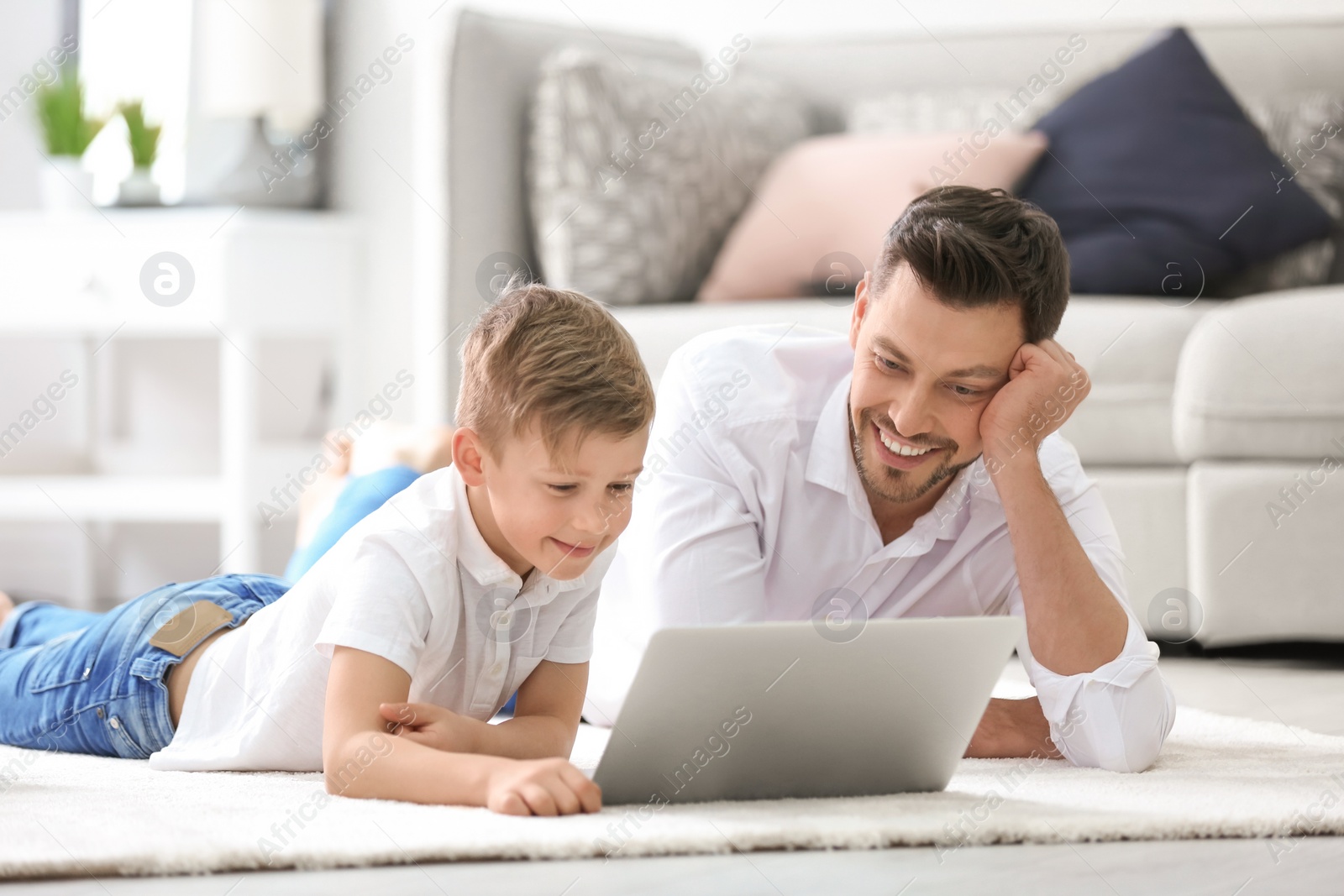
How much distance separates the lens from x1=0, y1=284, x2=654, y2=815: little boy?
1016mm

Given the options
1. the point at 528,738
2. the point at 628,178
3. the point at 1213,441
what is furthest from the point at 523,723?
the point at 628,178

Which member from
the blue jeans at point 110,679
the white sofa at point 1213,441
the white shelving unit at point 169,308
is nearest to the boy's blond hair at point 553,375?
the blue jeans at point 110,679

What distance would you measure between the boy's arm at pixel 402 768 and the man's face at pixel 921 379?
47 cm

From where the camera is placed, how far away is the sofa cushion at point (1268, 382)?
1867 mm

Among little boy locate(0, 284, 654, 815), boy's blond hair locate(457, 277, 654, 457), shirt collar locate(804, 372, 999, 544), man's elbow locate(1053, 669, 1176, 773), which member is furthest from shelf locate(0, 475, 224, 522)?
man's elbow locate(1053, 669, 1176, 773)

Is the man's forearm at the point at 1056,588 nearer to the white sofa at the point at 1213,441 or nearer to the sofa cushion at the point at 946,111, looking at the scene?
the white sofa at the point at 1213,441

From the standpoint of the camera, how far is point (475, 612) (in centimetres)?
113

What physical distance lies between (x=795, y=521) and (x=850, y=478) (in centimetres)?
7

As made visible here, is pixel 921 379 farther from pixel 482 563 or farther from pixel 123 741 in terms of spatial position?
pixel 123 741

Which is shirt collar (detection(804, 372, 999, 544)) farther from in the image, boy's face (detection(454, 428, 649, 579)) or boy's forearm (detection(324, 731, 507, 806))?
boy's forearm (detection(324, 731, 507, 806))

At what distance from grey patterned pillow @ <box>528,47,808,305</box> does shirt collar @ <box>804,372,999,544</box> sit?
1039 millimetres

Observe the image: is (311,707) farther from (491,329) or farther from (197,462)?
(197,462)

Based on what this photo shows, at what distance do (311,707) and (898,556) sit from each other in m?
0.56

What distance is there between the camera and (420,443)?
1.89 meters
